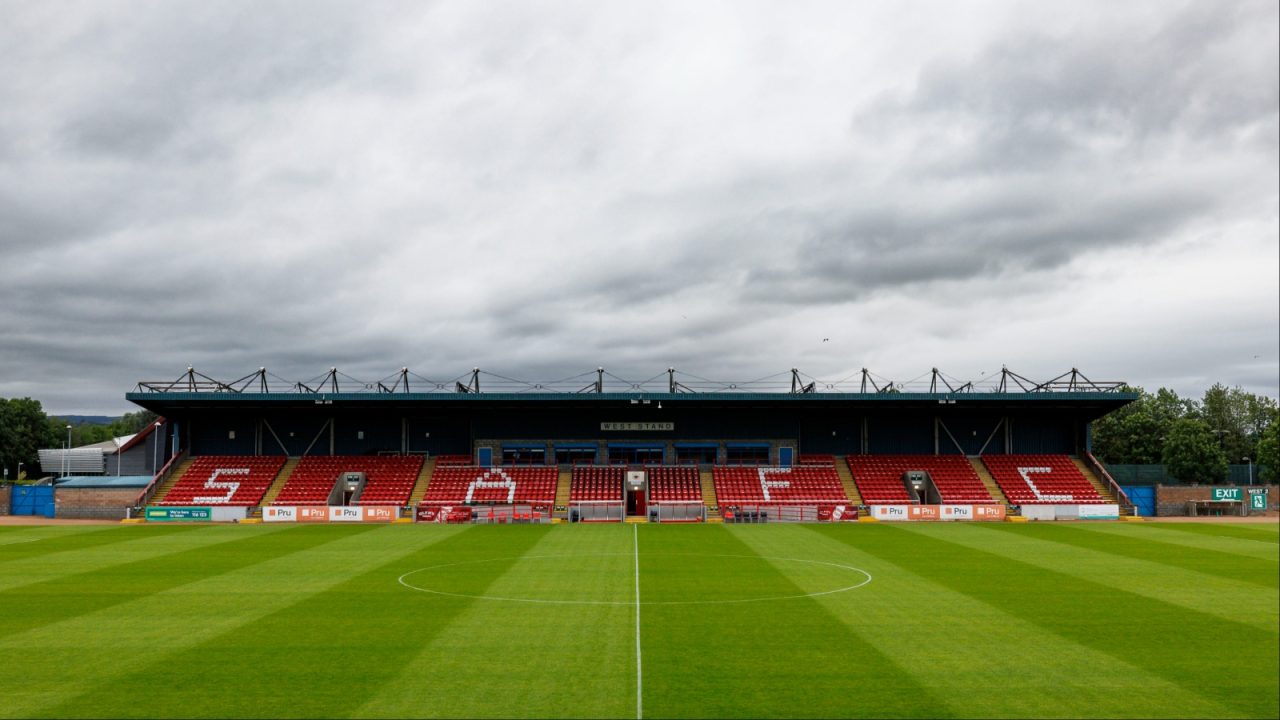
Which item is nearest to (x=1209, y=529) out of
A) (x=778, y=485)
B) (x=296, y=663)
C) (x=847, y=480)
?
(x=847, y=480)

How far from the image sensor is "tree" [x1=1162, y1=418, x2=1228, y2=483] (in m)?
99.7

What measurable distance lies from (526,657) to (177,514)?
55550mm

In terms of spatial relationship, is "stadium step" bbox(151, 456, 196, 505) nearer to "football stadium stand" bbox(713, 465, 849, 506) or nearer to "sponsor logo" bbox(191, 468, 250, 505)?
"sponsor logo" bbox(191, 468, 250, 505)

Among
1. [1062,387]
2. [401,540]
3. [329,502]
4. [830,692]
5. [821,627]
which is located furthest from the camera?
[1062,387]

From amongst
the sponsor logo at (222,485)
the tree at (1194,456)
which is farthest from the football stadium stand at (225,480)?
the tree at (1194,456)

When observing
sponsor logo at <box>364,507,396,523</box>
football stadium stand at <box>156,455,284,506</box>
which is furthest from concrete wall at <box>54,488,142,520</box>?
sponsor logo at <box>364,507,396,523</box>

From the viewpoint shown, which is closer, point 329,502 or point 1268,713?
point 1268,713

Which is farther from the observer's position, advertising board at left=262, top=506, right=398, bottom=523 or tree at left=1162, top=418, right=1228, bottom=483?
tree at left=1162, top=418, right=1228, bottom=483

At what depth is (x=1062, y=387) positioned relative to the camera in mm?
75938

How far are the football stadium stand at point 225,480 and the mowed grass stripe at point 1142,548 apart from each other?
5635 centimetres

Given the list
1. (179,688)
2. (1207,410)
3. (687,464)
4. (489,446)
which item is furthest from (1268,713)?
(1207,410)

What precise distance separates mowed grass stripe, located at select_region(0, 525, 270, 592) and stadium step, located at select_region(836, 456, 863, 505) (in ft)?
147

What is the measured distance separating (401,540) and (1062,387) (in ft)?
188

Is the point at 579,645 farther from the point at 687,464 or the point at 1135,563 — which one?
the point at 687,464
